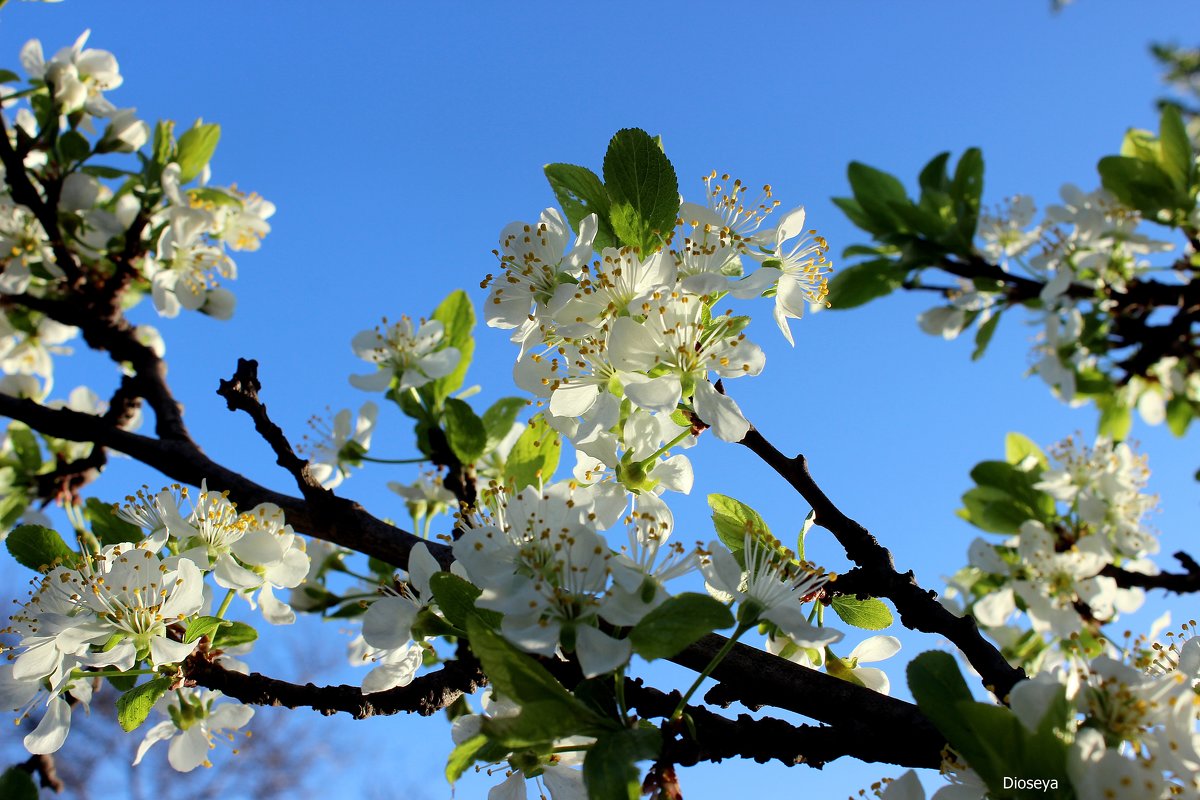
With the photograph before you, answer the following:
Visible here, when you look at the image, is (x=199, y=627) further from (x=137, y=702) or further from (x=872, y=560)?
(x=872, y=560)

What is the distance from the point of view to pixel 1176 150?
2582 millimetres

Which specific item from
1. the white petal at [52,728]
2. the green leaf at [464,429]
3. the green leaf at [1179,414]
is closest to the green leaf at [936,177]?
the green leaf at [1179,414]

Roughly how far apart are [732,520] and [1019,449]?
2140 millimetres

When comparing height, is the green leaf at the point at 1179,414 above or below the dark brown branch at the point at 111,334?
below

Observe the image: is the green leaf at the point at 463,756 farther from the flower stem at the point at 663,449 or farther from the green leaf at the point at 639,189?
the green leaf at the point at 639,189

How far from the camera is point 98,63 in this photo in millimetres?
2928

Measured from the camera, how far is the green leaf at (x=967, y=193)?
2.59 metres

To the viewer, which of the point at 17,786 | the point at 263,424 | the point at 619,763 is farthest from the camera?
the point at 263,424

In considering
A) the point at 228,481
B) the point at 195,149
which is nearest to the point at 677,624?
the point at 228,481

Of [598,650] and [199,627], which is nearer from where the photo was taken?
[598,650]

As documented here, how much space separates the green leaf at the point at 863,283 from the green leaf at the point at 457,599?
2.05m

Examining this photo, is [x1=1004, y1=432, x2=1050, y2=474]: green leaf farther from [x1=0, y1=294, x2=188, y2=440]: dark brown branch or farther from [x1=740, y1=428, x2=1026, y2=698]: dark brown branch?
[x1=0, y1=294, x2=188, y2=440]: dark brown branch

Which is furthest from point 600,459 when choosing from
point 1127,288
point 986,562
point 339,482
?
point 1127,288

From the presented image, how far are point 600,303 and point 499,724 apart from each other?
2.07ft
